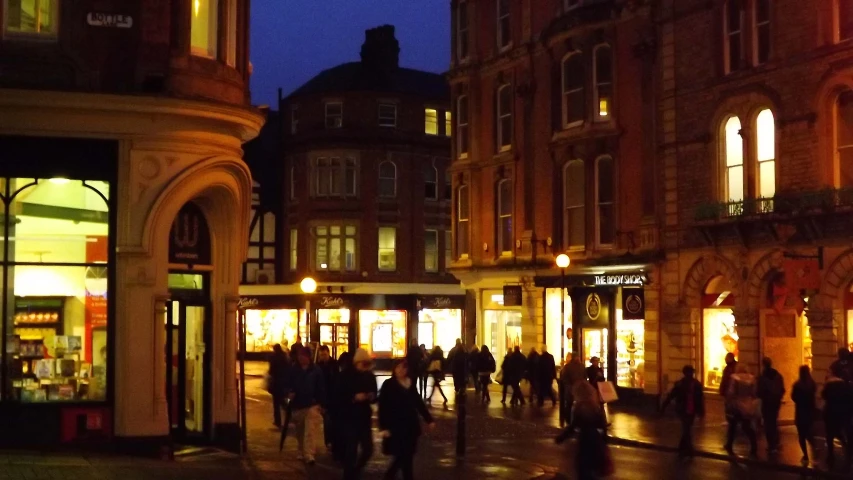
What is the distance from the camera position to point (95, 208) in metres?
17.9

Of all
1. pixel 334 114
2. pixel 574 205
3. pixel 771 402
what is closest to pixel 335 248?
pixel 334 114

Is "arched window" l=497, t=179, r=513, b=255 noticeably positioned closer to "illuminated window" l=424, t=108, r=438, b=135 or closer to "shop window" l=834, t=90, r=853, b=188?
"shop window" l=834, t=90, r=853, b=188

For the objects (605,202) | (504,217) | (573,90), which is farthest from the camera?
(504,217)

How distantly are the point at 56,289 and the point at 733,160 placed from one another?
18698mm

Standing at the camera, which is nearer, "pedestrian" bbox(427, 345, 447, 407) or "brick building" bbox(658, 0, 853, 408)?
"brick building" bbox(658, 0, 853, 408)

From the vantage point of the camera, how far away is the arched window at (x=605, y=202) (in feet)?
117

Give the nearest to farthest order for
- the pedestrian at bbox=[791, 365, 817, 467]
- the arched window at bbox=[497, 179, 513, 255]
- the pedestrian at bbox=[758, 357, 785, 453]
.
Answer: the pedestrian at bbox=[791, 365, 817, 467] < the pedestrian at bbox=[758, 357, 785, 453] < the arched window at bbox=[497, 179, 513, 255]

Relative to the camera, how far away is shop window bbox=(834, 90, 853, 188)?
27219 millimetres

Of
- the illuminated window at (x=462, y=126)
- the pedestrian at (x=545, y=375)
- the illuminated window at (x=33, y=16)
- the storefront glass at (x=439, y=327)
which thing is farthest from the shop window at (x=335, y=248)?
the illuminated window at (x=33, y=16)

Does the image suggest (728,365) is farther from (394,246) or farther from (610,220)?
(394,246)

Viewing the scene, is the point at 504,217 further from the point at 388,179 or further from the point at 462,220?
the point at 388,179

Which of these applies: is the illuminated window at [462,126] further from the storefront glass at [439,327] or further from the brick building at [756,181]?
the storefront glass at [439,327]

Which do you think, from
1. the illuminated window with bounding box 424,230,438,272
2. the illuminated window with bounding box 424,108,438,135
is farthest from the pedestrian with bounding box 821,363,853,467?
the illuminated window with bounding box 424,108,438,135

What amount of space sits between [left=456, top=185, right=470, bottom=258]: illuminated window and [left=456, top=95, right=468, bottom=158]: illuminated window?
4.39 ft
